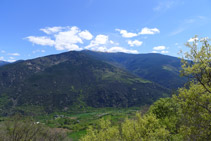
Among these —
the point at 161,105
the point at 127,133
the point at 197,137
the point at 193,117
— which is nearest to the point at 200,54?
the point at 193,117

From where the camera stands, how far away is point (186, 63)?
53.4 ft

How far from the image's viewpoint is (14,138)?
34.4 meters

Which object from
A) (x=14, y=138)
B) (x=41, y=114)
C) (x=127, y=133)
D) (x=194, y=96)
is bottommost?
(x=41, y=114)

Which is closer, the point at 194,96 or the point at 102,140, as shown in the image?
the point at 194,96

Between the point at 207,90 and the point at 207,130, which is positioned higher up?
the point at 207,90

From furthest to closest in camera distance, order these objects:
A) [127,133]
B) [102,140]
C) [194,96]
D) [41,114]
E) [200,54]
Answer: [41,114], [102,140], [127,133], [194,96], [200,54]

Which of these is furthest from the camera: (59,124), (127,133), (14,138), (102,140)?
(59,124)

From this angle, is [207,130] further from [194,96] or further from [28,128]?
[28,128]

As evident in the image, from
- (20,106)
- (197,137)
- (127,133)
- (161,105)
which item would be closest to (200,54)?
(197,137)

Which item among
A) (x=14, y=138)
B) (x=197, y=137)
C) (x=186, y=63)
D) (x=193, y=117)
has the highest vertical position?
(x=186, y=63)

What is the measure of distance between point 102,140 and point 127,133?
6.20 meters

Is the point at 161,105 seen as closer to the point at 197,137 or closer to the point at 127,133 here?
the point at 127,133

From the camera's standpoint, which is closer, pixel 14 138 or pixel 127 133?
pixel 127 133

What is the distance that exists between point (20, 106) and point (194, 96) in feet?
682
